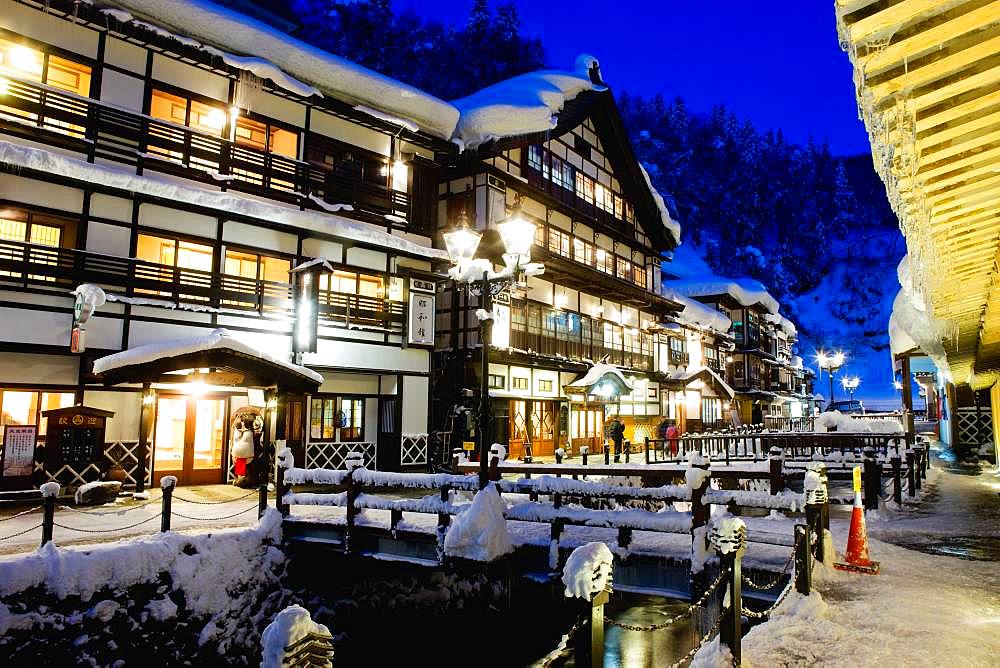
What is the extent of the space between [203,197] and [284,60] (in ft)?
19.6

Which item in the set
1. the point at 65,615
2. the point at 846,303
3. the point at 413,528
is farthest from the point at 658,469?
the point at 846,303

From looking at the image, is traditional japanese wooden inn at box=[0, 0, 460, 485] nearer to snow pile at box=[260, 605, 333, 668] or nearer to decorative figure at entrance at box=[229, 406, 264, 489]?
decorative figure at entrance at box=[229, 406, 264, 489]

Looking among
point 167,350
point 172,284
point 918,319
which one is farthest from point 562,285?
point 167,350

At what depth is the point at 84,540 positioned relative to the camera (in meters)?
10.4

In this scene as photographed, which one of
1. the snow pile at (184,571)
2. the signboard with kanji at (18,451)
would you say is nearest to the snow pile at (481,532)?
the snow pile at (184,571)

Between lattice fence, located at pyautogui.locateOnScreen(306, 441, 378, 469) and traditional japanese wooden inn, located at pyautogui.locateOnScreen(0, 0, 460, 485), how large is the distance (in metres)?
0.07

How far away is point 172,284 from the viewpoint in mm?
17391

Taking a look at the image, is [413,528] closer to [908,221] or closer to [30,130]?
[908,221]

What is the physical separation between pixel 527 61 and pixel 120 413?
194ft

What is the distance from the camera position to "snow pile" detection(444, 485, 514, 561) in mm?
10117

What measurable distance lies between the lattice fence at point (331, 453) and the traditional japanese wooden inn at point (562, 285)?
428cm

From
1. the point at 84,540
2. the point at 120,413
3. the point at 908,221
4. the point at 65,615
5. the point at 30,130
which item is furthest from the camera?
the point at 120,413

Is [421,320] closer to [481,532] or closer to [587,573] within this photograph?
[481,532]

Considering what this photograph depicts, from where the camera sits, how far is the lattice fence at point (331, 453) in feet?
67.4
